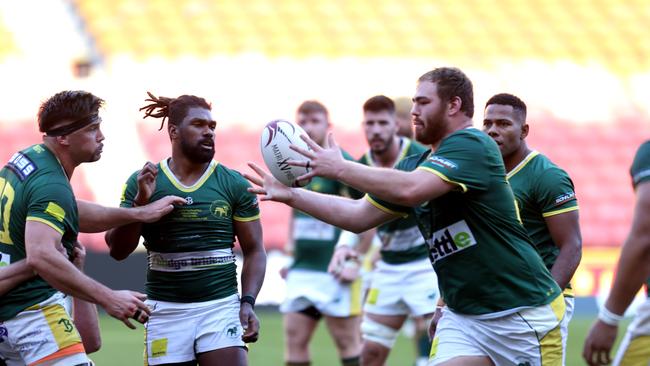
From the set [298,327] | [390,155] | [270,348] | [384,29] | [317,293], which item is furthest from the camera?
[384,29]

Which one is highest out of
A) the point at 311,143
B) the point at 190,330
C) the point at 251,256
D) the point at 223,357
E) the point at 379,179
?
the point at 311,143

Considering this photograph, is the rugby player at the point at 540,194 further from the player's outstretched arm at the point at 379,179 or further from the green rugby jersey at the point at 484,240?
the player's outstretched arm at the point at 379,179

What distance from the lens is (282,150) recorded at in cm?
530

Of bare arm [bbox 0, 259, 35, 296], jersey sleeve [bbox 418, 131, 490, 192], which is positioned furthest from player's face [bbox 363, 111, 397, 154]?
bare arm [bbox 0, 259, 35, 296]

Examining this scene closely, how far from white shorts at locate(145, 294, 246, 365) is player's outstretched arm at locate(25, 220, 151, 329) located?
2.81 ft

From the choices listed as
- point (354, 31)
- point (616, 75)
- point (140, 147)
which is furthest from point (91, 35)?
point (616, 75)

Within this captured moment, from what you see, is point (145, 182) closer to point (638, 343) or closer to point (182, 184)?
point (182, 184)

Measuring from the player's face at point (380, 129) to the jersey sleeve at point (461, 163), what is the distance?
357 cm

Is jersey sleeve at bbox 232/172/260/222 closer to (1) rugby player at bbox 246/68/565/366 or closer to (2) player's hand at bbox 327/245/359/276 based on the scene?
(1) rugby player at bbox 246/68/565/366

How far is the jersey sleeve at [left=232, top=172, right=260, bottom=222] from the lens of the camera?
5949 millimetres

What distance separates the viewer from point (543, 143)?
790 inches

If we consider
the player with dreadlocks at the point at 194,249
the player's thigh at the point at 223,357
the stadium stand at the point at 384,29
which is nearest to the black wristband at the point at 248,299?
the player with dreadlocks at the point at 194,249

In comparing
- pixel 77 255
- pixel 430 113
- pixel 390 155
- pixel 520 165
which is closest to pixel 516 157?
pixel 520 165

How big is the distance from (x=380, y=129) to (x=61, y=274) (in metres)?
4.32
